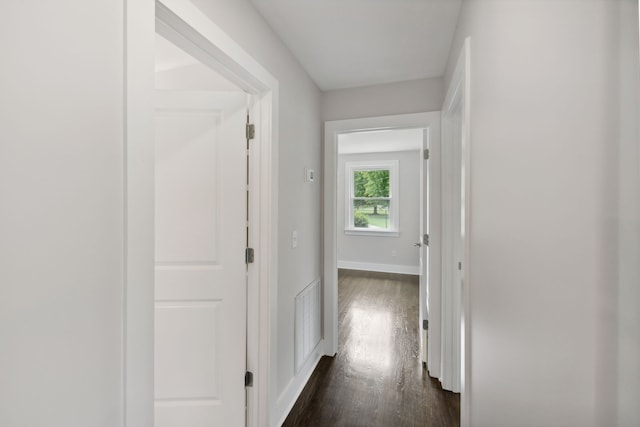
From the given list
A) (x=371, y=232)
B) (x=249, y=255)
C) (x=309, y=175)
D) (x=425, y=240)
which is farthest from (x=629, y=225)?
(x=371, y=232)

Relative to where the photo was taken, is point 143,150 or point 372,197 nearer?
point 143,150

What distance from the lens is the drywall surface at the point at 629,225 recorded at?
399mm

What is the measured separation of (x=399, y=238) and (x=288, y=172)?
4.23 meters

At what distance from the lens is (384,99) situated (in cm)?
244

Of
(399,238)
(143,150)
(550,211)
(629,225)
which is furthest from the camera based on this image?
(399,238)

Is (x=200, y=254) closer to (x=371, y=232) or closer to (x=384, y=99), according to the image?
(x=384, y=99)

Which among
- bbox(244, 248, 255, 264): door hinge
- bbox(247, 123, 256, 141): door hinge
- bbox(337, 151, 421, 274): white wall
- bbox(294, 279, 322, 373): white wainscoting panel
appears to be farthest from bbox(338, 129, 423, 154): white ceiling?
bbox(244, 248, 255, 264): door hinge

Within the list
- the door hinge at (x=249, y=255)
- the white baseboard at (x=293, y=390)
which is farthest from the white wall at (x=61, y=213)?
the white baseboard at (x=293, y=390)

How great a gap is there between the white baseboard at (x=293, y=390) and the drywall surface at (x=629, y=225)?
5.72 ft

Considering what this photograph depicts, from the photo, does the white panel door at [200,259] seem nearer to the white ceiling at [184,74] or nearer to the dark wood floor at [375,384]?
the white ceiling at [184,74]

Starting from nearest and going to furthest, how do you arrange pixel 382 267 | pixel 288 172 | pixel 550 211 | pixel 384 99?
pixel 550 211
pixel 288 172
pixel 384 99
pixel 382 267

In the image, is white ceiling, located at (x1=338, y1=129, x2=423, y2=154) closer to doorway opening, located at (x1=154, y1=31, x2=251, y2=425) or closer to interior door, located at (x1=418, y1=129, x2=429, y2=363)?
interior door, located at (x1=418, y1=129, x2=429, y2=363)

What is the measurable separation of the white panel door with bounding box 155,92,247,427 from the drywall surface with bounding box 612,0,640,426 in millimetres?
1469

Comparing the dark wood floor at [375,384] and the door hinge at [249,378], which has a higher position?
the door hinge at [249,378]
